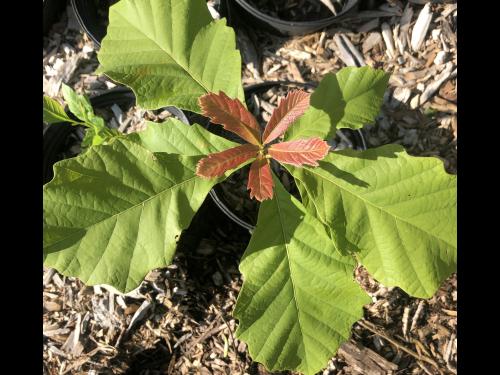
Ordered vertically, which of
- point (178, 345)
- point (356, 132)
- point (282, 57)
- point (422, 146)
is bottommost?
point (178, 345)

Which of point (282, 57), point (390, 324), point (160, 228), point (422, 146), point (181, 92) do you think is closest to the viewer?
point (160, 228)

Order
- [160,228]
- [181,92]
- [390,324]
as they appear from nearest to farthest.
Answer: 1. [160,228]
2. [181,92]
3. [390,324]

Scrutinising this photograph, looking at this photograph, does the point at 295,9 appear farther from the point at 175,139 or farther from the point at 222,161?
the point at 222,161

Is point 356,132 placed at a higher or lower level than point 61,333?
higher

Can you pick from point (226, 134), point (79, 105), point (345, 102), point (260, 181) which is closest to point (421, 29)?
point (345, 102)

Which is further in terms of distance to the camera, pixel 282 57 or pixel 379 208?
pixel 282 57

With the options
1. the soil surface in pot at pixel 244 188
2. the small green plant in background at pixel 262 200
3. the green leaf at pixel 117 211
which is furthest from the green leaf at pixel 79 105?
the soil surface in pot at pixel 244 188
